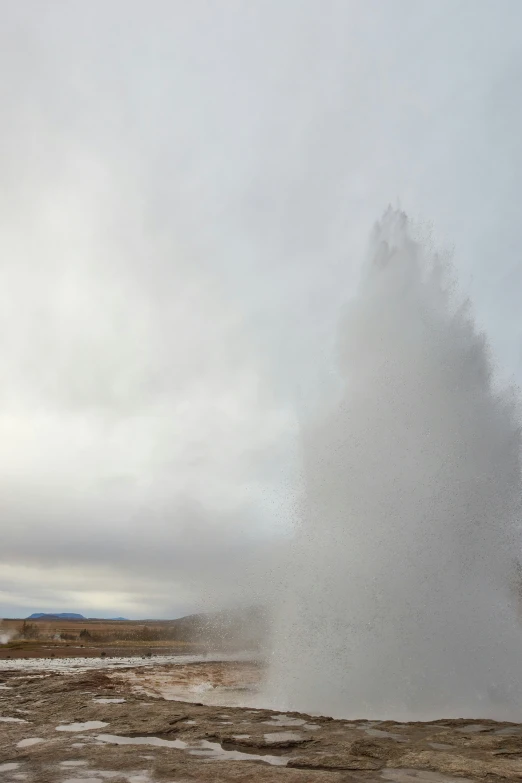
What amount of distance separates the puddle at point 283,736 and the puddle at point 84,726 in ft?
10.5

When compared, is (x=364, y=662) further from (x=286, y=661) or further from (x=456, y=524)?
(x=456, y=524)

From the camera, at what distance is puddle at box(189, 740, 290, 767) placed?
7.57 metres

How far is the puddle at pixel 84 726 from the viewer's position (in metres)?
10.0

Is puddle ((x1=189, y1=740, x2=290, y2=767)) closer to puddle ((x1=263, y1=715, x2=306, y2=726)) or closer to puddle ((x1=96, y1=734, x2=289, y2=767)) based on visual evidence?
puddle ((x1=96, y1=734, x2=289, y2=767))

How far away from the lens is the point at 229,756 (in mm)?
7910

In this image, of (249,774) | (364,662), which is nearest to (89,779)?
(249,774)

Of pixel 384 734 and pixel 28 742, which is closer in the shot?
pixel 28 742

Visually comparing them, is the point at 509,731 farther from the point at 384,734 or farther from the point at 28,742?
the point at 28,742

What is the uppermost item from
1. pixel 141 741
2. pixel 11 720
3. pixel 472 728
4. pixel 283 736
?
pixel 472 728

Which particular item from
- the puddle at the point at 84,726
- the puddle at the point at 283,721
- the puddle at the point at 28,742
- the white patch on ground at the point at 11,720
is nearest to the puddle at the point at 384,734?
the puddle at the point at 283,721

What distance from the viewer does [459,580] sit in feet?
43.9

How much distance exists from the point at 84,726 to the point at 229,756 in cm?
376

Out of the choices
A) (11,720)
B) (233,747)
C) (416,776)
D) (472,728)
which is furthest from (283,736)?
(11,720)

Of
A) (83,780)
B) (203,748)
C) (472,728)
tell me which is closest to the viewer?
(83,780)
